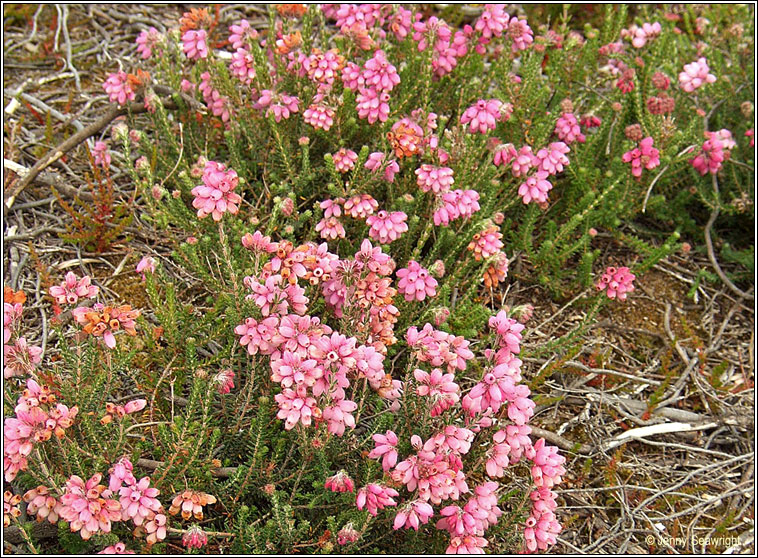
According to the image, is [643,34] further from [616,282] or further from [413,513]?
[413,513]

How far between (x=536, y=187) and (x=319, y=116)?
3.52 feet

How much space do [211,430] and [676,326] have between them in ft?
7.94

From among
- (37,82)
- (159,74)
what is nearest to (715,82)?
(159,74)

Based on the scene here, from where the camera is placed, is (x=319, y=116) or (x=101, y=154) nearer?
(x=319, y=116)

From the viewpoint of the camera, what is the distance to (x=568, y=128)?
363 cm

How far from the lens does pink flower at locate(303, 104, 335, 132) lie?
3.15 metres

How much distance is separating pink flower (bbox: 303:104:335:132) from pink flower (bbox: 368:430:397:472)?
4.93ft

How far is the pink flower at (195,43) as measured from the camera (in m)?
3.50

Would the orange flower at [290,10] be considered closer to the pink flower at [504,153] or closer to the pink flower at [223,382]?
the pink flower at [504,153]

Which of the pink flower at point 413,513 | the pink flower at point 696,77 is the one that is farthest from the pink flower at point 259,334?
the pink flower at point 696,77

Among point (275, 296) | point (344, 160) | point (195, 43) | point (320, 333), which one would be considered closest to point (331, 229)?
point (344, 160)

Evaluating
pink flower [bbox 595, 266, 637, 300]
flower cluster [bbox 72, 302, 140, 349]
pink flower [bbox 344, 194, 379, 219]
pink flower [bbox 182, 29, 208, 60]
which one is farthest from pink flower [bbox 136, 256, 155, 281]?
pink flower [bbox 595, 266, 637, 300]

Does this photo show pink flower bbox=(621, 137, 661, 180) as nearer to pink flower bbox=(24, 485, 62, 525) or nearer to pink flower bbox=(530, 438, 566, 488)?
pink flower bbox=(530, 438, 566, 488)

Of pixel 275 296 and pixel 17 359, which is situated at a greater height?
pixel 275 296
